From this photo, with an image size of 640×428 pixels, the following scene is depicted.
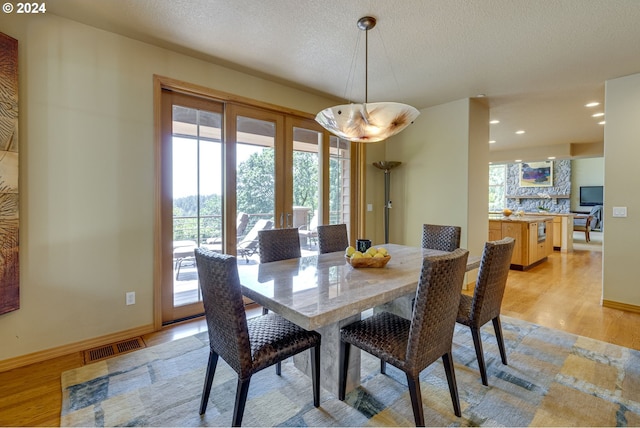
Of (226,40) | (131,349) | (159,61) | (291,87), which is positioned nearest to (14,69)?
(159,61)

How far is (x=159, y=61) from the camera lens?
2.81 meters

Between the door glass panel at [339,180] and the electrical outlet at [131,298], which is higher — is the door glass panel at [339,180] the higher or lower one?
A: the higher one

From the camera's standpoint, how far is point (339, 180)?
4.45m

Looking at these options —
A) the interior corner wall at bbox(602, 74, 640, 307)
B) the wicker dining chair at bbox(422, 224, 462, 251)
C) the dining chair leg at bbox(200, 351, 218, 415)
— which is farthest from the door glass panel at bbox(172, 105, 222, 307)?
the interior corner wall at bbox(602, 74, 640, 307)

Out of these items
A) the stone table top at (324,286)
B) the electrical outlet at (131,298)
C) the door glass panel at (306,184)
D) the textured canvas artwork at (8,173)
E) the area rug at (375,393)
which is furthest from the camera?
the door glass panel at (306,184)

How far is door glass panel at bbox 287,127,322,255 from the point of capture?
3.92 meters

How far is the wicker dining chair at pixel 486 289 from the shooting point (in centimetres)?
191

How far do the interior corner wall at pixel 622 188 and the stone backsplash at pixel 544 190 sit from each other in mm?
8445

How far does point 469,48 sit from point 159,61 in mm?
2832

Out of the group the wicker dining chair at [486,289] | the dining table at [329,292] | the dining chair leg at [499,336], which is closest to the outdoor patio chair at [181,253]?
the dining table at [329,292]

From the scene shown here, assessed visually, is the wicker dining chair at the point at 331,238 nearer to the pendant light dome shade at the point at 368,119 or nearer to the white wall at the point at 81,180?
the pendant light dome shade at the point at 368,119

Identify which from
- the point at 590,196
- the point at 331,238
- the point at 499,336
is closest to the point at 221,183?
the point at 331,238

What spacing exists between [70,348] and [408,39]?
3747mm

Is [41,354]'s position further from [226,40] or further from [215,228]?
[226,40]
